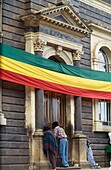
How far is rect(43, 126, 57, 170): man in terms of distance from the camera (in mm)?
18455

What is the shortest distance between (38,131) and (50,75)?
7.25ft

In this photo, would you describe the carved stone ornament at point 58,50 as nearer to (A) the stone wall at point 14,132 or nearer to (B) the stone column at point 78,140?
(B) the stone column at point 78,140

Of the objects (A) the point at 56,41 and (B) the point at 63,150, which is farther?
(A) the point at 56,41

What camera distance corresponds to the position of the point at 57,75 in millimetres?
20078

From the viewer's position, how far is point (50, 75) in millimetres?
19703

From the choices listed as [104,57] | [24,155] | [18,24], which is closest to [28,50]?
[18,24]

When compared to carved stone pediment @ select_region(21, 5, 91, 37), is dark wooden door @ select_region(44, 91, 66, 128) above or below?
below

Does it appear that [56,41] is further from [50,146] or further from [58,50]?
[50,146]

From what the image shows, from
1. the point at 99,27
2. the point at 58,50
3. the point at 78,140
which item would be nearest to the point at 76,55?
the point at 58,50

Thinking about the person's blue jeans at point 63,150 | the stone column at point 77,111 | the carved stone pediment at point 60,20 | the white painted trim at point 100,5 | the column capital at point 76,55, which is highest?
the white painted trim at point 100,5

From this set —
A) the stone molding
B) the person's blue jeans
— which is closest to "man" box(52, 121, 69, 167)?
the person's blue jeans

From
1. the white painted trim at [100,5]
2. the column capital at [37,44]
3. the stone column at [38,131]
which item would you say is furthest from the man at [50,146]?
the white painted trim at [100,5]

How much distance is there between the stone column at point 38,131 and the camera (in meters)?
18.7

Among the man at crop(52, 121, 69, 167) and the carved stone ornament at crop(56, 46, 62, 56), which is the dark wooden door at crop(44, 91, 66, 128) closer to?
the man at crop(52, 121, 69, 167)
